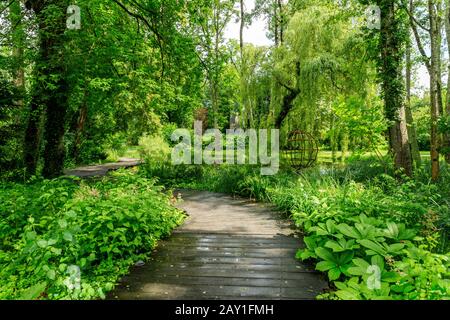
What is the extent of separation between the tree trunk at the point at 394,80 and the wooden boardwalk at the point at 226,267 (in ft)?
10.7

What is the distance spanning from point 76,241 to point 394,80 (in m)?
6.53

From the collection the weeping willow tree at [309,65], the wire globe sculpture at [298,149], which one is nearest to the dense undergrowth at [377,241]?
the wire globe sculpture at [298,149]

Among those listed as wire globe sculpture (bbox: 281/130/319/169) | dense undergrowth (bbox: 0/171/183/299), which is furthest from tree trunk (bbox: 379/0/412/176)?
dense undergrowth (bbox: 0/171/183/299)

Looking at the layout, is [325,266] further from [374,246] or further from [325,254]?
[374,246]

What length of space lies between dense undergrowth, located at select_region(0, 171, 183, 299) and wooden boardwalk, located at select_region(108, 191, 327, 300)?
0.85ft

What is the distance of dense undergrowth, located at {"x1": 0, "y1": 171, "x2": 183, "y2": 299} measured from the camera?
8.96 feet

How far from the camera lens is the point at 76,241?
9.78 ft

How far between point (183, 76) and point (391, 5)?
218 inches

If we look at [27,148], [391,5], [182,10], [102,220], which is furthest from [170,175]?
[391,5]

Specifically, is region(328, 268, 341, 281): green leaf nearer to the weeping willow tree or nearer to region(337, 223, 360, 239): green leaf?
region(337, 223, 360, 239): green leaf

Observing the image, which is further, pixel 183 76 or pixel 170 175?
pixel 170 175
